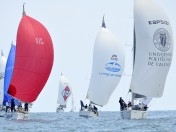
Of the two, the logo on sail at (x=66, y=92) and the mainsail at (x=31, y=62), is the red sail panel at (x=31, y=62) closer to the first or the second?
the mainsail at (x=31, y=62)

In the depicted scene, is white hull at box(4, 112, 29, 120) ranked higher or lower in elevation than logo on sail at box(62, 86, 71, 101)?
lower

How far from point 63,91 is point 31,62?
5057 cm

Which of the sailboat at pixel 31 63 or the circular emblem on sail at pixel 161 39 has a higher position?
the circular emblem on sail at pixel 161 39

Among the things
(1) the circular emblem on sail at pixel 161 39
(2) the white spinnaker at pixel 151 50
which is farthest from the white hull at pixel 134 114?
(1) the circular emblem on sail at pixel 161 39

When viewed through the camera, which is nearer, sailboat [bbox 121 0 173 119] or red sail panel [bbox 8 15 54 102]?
red sail panel [bbox 8 15 54 102]

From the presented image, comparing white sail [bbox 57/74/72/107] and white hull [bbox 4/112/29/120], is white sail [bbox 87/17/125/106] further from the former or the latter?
white sail [bbox 57/74/72/107]

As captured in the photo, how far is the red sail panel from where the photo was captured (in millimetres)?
46312

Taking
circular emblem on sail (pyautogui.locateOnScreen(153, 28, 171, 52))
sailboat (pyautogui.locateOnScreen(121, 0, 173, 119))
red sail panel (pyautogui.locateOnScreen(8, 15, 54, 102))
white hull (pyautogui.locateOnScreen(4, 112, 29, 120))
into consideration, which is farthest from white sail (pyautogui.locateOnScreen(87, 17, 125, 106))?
white hull (pyautogui.locateOnScreen(4, 112, 29, 120))

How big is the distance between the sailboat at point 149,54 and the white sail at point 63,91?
48457 mm

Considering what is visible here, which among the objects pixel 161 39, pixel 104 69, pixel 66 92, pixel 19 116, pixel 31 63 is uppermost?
pixel 66 92

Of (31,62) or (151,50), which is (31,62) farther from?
(151,50)

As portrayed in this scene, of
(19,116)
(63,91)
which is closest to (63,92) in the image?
(63,91)

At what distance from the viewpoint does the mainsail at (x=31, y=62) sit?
4631cm

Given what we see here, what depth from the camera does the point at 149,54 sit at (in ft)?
156
